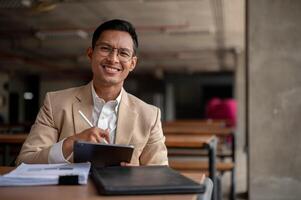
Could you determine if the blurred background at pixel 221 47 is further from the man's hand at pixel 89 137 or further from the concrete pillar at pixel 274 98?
the man's hand at pixel 89 137

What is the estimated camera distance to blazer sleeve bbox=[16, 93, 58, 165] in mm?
1466

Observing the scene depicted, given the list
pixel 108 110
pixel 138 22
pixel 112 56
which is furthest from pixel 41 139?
pixel 138 22

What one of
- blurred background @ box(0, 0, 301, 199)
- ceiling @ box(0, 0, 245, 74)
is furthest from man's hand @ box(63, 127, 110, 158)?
ceiling @ box(0, 0, 245, 74)

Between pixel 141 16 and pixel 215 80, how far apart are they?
14.6 metres

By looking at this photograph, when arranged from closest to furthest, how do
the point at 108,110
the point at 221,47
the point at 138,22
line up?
1. the point at 108,110
2. the point at 138,22
3. the point at 221,47

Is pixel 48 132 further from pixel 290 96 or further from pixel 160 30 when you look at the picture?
pixel 160 30

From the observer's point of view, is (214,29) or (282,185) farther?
(214,29)

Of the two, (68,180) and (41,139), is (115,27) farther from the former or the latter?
(68,180)

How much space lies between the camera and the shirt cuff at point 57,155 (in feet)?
4.59

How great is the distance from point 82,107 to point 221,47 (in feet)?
36.0

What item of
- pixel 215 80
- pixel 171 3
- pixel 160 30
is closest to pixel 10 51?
pixel 160 30

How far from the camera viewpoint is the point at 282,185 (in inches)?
158

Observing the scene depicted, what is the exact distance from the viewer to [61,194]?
1.00 meters

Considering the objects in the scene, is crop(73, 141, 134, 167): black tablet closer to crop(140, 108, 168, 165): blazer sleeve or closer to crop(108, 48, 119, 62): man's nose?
crop(140, 108, 168, 165): blazer sleeve
